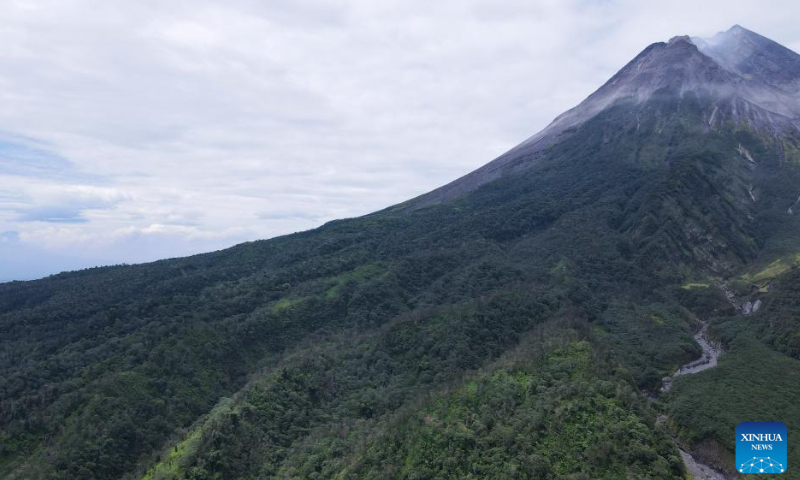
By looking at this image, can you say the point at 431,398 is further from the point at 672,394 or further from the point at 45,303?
the point at 45,303

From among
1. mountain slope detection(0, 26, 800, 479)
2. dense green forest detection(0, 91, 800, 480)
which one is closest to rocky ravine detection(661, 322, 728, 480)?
dense green forest detection(0, 91, 800, 480)

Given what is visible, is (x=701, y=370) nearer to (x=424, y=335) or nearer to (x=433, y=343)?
(x=433, y=343)

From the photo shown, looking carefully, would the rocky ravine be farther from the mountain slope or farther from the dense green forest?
the mountain slope

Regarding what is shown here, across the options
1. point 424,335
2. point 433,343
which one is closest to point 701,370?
point 433,343

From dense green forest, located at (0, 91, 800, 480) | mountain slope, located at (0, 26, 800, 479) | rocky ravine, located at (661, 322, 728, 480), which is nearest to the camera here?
mountain slope, located at (0, 26, 800, 479)

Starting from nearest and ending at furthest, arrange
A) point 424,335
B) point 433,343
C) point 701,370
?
1. point 701,370
2. point 433,343
3. point 424,335

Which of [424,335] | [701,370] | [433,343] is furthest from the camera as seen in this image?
[424,335]
